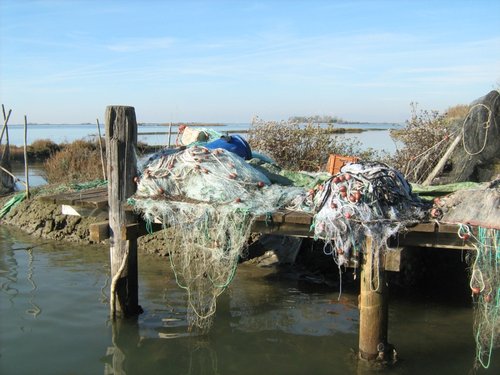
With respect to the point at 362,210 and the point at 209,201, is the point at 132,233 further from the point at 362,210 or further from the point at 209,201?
the point at 362,210

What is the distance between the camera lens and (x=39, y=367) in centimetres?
576

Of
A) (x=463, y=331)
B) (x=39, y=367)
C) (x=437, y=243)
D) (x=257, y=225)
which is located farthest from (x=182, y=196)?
(x=463, y=331)

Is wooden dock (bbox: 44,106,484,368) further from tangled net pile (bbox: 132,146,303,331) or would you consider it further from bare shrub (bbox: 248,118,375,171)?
bare shrub (bbox: 248,118,375,171)

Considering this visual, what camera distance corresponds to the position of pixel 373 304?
5.38 m

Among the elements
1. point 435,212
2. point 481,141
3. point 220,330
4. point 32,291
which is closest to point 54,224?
point 32,291

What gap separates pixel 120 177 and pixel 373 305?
3.44 meters

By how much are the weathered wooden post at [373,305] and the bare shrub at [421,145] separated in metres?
6.14

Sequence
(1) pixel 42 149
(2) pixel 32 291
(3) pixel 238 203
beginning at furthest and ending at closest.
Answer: (1) pixel 42 149
(2) pixel 32 291
(3) pixel 238 203

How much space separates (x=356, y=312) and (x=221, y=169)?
310cm

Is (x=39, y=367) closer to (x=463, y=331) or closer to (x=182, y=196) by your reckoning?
(x=182, y=196)

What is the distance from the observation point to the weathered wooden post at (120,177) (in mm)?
6461

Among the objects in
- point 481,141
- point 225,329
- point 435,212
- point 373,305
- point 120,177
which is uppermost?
point 481,141

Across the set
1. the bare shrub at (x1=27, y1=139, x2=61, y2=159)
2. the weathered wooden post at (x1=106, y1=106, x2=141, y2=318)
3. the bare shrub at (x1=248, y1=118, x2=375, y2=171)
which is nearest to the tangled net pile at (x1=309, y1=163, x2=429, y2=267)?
the weathered wooden post at (x1=106, y1=106, x2=141, y2=318)

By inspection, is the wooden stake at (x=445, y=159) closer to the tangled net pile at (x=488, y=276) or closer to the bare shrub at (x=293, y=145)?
the bare shrub at (x=293, y=145)
